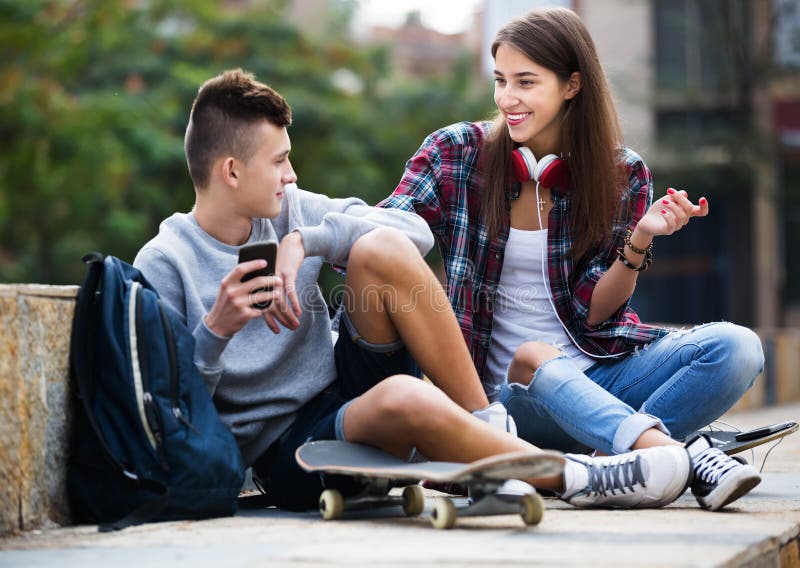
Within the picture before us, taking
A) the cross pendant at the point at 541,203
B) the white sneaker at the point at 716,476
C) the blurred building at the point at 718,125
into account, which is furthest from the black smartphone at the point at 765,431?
the blurred building at the point at 718,125

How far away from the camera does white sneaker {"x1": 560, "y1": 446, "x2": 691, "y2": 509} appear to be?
3146 millimetres

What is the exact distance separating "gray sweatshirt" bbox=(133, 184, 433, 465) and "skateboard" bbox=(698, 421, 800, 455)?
48.4 inches

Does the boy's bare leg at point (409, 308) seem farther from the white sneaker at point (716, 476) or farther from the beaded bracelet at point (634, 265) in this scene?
the beaded bracelet at point (634, 265)

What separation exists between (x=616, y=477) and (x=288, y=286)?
3.28 ft

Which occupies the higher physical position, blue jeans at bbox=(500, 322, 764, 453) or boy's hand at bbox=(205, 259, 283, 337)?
boy's hand at bbox=(205, 259, 283, 337)

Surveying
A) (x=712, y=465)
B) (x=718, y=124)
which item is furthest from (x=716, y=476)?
(x=718, y=124)

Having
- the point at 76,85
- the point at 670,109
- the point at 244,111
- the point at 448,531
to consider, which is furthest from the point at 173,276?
the point at 670,109

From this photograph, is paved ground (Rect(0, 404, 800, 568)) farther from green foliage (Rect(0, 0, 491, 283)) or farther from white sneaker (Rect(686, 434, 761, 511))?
green foliage (Rect(0, 0, 491, 283))

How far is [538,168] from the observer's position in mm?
3912

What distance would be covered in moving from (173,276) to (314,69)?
55.1 ft

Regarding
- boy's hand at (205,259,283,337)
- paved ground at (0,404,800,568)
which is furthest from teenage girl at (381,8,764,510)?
boy's hand at (205,259,283,337)

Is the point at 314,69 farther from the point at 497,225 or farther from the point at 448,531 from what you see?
the point at 448,531

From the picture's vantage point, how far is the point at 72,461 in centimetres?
306

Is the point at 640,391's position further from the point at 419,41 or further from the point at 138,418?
the point at 419,41
